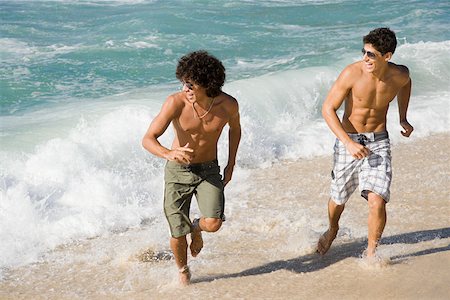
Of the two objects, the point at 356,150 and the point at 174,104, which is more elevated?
the point at 174,104

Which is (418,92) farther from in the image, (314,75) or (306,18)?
(306,18)

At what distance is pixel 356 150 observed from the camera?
5.21 m

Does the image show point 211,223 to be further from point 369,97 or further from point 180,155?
point 369,97

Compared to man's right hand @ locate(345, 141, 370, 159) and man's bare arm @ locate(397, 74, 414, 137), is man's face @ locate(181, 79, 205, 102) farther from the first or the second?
man's bare arm @ locate(397, 74, 414, 137)

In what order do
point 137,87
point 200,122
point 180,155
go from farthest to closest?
point 137,87 < point 200,122 < point 180,155

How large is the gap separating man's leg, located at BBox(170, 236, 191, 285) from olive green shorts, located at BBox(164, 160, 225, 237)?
62mm

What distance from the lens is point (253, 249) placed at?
6.28 meters

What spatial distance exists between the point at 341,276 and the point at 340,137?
3.29 ft

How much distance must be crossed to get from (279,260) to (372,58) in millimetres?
1690

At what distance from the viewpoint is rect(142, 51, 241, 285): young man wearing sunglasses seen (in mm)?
5074

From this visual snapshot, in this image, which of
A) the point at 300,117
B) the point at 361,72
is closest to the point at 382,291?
the point at 361,72

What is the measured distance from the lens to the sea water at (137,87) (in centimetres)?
765

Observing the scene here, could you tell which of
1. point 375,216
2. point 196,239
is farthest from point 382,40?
point 196,239

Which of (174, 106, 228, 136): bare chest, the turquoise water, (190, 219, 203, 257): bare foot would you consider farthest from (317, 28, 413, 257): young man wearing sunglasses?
the turquoise water
